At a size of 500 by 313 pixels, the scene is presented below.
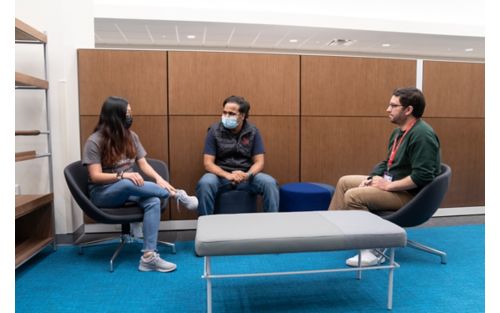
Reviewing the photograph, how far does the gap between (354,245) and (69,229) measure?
2.61 metres

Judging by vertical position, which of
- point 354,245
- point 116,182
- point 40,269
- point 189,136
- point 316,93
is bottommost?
point 40,269

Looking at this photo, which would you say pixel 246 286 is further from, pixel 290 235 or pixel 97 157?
pixel 97 157

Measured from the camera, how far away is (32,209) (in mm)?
2729

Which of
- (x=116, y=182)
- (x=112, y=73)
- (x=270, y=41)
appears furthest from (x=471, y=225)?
(x=270, y=41)

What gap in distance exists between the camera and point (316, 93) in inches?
149

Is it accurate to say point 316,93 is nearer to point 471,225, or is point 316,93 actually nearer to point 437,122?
point 437,122

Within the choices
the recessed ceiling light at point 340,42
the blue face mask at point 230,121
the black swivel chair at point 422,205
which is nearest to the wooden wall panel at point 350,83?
the blue face mask at point 230,121

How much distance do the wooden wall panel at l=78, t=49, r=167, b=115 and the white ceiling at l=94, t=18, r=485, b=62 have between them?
3.70 m

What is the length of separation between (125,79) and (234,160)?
1338 millimetres

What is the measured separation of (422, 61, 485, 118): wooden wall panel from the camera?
4023 millimetres

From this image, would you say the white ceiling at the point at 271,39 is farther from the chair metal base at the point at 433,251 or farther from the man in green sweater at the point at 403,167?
the chair metal base at the point at 433,251

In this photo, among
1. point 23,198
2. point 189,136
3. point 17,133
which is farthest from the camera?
point 189,136

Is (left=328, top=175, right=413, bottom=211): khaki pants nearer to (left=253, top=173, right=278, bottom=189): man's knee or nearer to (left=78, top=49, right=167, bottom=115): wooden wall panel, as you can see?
(left=253, top=173, right=278, bottom=189): man's knee

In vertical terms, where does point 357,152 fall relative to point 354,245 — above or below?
above
